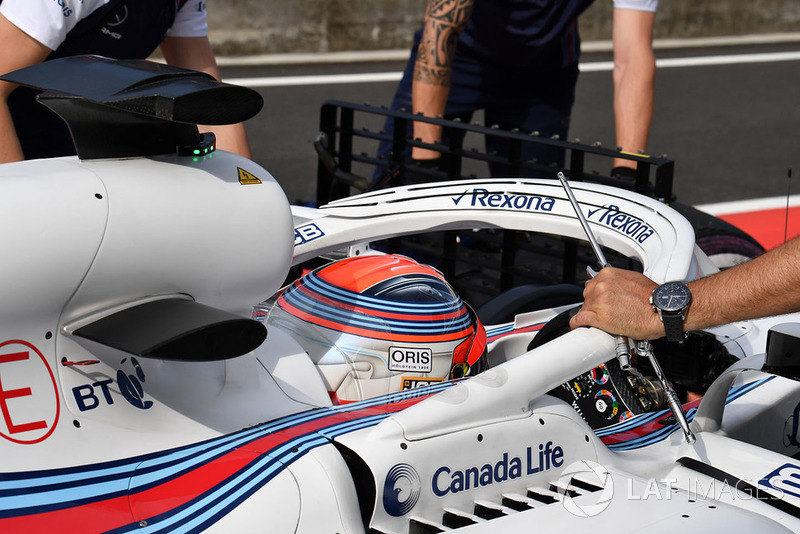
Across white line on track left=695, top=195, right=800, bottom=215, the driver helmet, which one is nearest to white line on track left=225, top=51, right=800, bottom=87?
white line on track left=695, top=195, right=800, bottom=215

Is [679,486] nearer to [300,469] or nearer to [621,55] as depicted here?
[300,469]

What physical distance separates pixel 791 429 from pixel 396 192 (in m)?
1.20

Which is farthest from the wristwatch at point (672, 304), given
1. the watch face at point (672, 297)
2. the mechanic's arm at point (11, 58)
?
the mechanic's arm at point (11, 58)

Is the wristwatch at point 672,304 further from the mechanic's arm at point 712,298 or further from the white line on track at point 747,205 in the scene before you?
the white line on track at point 747,205

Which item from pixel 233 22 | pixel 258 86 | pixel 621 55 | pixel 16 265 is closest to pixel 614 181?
pixel 621 55

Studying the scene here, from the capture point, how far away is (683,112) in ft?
33.4

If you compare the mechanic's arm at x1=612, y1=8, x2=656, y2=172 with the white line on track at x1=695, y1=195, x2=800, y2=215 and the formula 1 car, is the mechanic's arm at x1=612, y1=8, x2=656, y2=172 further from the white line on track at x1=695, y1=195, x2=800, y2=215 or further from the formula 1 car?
the white line on track at x1=695, y1=195, x2=800, y2=215

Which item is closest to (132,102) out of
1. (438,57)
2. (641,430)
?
(641,430)

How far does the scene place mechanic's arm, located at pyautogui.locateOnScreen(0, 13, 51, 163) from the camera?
2395mm

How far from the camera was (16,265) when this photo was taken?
1.49 metres

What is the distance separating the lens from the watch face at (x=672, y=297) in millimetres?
2041

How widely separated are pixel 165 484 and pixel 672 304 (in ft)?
3.46

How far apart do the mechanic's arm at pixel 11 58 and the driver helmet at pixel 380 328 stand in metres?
0.81

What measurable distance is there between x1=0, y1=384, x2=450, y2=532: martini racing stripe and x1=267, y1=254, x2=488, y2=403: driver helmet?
0.32 metres
